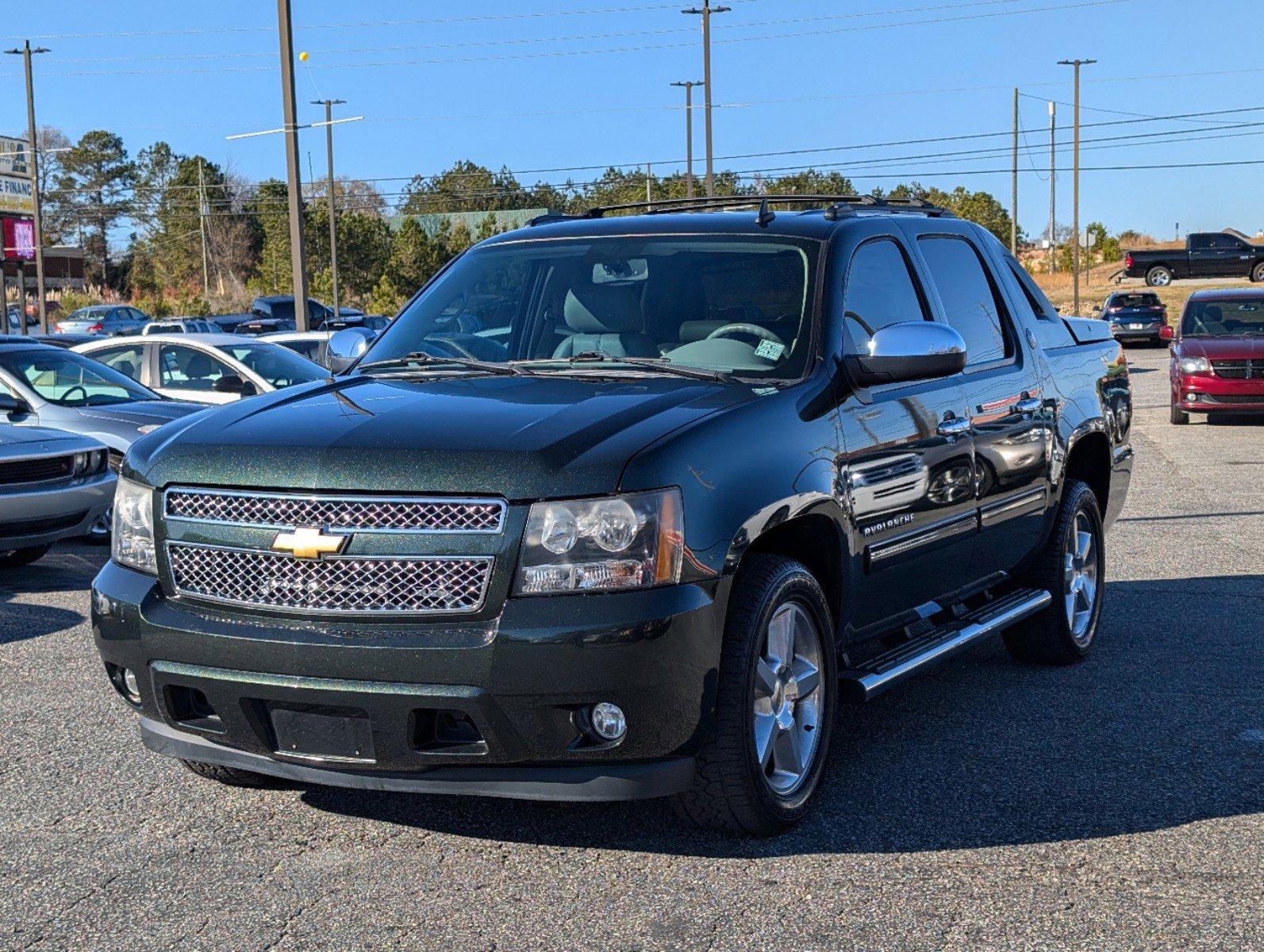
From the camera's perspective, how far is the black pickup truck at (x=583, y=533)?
3910 millimetres

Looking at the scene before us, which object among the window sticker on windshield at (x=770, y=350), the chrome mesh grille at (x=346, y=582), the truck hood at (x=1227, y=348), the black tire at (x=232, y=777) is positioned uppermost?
the window sticker on windshield at (x=770, y=350)

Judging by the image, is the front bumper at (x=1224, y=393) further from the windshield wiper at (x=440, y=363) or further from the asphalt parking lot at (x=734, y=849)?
the windshield wiper at (x=440, y=363)

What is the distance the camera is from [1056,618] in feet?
21.9

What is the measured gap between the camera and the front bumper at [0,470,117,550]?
31.1 feet

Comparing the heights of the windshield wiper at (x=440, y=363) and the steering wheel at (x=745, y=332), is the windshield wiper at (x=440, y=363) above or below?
below

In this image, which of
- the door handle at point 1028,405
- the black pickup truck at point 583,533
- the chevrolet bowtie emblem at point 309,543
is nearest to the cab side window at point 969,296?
the door handle at point 1028,405

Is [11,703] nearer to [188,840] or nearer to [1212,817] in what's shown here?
[188,840]

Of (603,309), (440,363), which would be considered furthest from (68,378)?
(603,309)

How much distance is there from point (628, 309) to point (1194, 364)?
16072 millimetres

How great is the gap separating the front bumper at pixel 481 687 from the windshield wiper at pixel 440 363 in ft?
4.56

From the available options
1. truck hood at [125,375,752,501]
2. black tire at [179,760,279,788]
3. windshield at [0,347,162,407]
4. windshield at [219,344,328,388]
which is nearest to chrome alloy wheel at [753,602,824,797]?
truck hood at [125,375,752,501]

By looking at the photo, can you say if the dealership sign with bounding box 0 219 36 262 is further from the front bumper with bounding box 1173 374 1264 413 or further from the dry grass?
the dry grass

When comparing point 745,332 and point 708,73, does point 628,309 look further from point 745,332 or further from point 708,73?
point 708,73

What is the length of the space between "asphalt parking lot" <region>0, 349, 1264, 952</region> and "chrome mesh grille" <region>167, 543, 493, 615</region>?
0.79m
